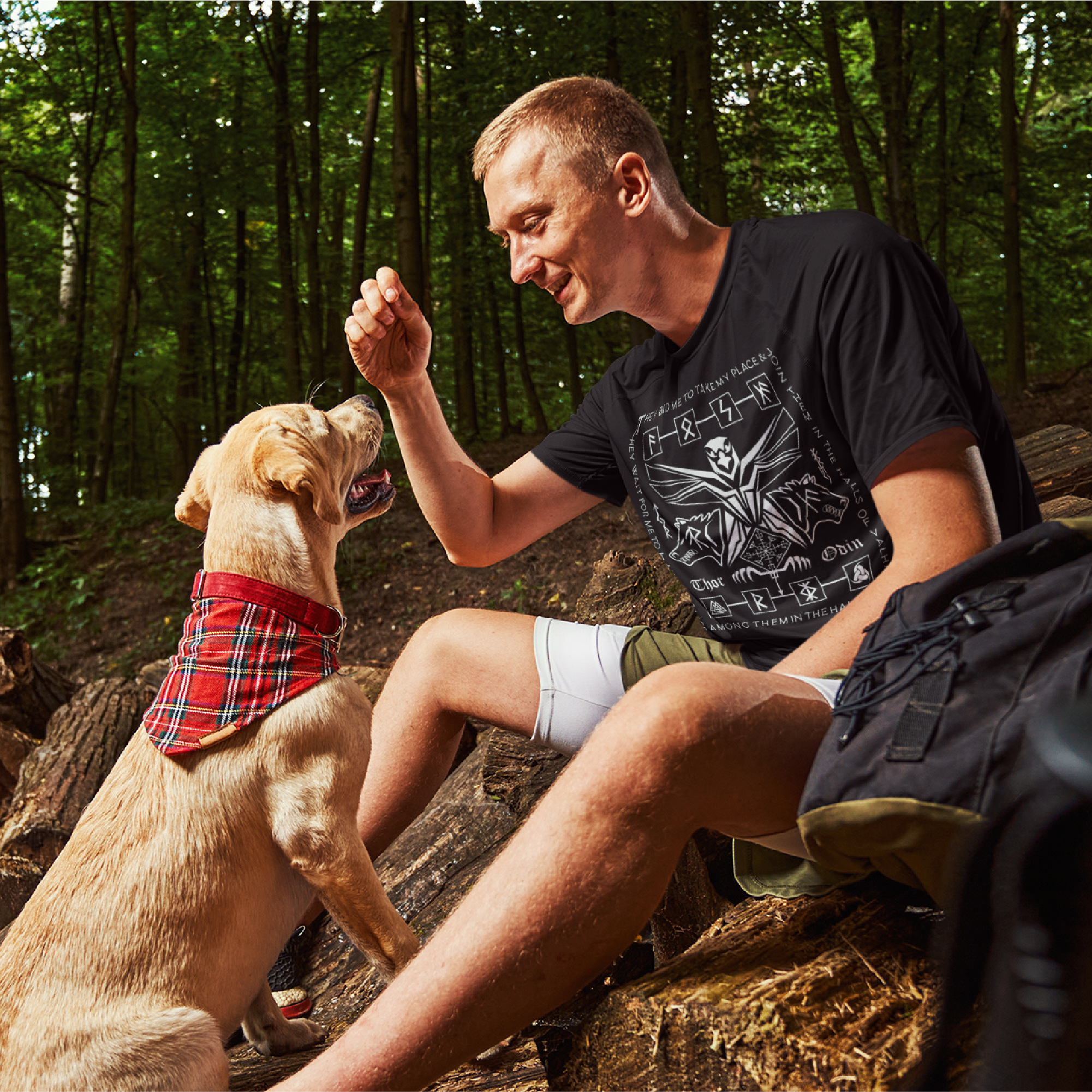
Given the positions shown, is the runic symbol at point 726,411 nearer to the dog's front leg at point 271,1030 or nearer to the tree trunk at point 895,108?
the dog's front leg at point 271,1030

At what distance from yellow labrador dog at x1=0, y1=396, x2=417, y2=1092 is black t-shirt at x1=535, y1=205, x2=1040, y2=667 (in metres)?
1.11

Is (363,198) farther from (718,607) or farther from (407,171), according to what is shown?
(718,607)

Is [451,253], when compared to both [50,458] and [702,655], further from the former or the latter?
[702,655]

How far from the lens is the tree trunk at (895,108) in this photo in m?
11.5

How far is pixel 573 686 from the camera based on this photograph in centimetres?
270

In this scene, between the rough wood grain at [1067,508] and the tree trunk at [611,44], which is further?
the tree trunk at [611,44]

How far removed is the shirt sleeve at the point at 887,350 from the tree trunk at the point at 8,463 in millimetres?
10185

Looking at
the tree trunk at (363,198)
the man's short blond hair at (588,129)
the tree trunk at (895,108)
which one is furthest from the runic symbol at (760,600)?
the tree trunk at (363,198)

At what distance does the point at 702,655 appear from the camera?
8.95 feet

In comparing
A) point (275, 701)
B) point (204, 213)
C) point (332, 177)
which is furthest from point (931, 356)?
point (332, 177)

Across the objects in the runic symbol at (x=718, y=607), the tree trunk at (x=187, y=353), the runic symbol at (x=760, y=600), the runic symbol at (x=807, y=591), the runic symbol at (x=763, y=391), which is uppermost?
the tree trunk at (x=187, y=353)

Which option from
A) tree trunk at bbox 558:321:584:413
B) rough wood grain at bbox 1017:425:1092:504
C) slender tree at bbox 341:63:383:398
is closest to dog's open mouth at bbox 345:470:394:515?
rough wood grain at bbox 1017:425:1092:504

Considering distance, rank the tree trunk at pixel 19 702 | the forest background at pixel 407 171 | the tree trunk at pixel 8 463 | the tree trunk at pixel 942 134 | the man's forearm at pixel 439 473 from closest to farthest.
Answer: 1. the man's forearm at pixel 439 473
2. the tree trunk at pixel 19 702
3. the tree trunk at pixel 8 463
4. the forest background at pixel 407 171
5. the tree trunk at pixel 942 134

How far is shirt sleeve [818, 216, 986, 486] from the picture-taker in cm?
207
